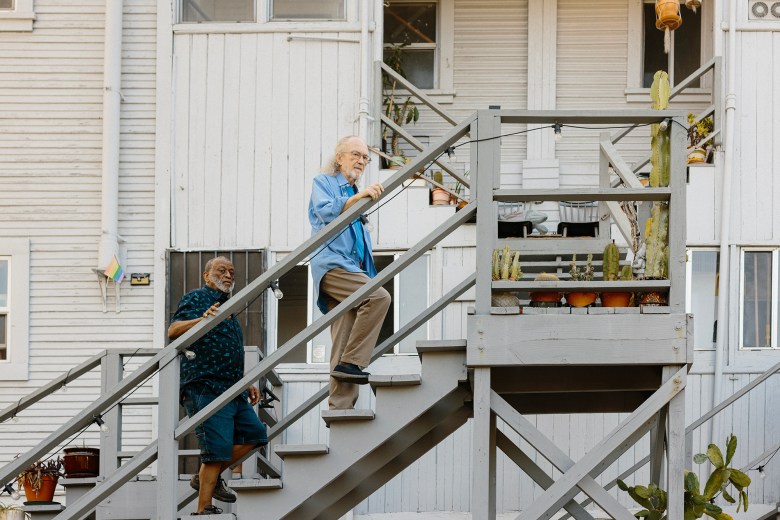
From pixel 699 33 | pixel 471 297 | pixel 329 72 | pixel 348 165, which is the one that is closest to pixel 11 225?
pixel 329 72

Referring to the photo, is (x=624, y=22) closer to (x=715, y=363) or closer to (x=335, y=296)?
(x=715, y=363)

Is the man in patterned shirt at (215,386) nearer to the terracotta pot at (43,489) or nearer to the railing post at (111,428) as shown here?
the railing post at (111,428)

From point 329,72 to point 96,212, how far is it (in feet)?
8.78

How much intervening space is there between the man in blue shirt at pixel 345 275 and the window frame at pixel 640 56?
670cm

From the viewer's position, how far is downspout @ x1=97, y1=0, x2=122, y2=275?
1448cm

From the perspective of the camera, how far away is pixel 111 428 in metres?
10.6

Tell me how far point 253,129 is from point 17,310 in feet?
9.49

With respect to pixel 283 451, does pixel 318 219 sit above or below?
above

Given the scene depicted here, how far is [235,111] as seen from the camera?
14648mm

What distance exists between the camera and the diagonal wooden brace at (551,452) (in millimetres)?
8727

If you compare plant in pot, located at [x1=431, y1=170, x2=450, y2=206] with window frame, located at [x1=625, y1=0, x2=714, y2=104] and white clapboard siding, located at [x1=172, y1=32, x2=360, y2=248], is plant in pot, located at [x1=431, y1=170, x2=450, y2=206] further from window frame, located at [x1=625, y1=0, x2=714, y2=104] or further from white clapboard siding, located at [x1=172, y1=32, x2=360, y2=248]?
window frame, located at [x1=625, y1=0, x2=714, y2=104]

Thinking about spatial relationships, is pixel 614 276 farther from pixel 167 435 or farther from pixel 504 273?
pixel 167 435

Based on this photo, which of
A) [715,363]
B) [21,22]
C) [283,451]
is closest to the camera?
[283,451]

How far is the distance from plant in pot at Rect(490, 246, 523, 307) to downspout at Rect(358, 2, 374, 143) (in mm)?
5551
